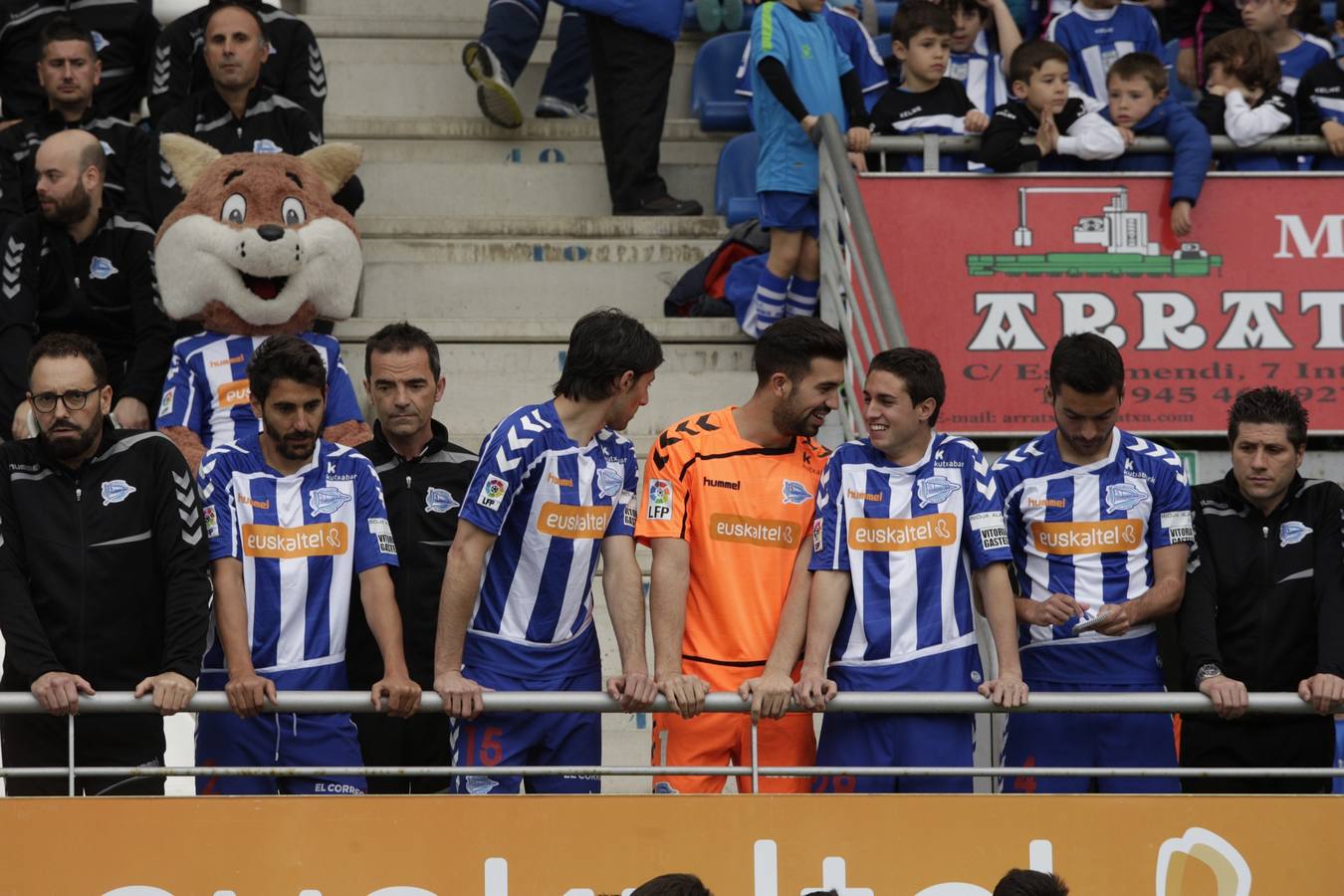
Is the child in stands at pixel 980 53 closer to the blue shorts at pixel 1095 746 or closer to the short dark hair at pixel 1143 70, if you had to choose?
the short dark hair at pixel 1143 70

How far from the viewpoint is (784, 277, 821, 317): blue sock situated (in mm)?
7715

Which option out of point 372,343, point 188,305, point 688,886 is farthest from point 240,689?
point 188,305

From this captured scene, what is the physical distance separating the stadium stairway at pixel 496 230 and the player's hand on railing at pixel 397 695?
1647 mm

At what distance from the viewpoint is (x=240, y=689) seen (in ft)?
15.5

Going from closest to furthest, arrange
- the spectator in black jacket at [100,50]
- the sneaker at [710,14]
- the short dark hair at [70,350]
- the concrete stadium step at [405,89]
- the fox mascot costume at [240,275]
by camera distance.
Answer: the short dark hair at [70,350], the fox mascot costume at [240,275], the spectator in black jacket at [100,50], the concrete stadium step at [405,89], the sneaker at [710,14]

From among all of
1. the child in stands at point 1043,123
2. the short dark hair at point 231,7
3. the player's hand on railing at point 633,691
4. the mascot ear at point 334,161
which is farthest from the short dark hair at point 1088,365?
the short dark hair at point 231,7

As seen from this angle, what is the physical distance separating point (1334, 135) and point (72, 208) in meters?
5.10

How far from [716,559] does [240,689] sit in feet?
4.27

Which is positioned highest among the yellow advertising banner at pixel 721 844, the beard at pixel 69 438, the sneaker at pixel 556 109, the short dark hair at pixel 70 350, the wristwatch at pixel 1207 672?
the sneaker at pixel 556 109

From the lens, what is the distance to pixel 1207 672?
4.98 m

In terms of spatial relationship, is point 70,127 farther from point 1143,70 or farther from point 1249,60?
point 1249,60

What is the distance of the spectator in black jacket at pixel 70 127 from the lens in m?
7.54

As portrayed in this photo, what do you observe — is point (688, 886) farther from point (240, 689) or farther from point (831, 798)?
point (240, 689)

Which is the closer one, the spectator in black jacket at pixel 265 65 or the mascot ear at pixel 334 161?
the mascot ear at pixel 334 161
